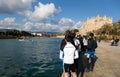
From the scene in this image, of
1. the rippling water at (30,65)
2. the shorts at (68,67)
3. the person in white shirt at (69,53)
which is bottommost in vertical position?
the rippling water at (30,65)

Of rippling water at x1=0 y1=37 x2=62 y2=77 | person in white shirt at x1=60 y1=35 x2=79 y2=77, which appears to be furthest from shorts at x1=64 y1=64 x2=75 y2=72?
rippling water at x1=0 y1=37 x2=62 y2=77

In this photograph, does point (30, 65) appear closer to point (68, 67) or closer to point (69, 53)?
point (68, 67)

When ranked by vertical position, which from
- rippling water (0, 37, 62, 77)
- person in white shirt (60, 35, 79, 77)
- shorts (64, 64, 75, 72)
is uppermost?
person in white shirt (60, 35, 79, 77)

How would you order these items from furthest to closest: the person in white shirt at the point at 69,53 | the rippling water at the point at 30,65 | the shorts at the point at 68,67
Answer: the rippling water at the point at 30,65 < the shorts at the point at 68,67 < the person in white shirt at the point at 69,53

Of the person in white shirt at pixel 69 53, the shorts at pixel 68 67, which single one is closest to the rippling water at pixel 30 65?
the shorts at pixel 68 67

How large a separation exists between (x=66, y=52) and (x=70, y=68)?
722 millimetres

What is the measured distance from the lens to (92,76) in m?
12.1

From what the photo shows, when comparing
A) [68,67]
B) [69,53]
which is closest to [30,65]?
[68,67]

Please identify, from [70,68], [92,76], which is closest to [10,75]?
[92,76]

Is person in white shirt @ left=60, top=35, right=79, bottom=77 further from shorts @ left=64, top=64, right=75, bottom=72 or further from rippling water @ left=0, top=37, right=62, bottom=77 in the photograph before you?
rippling water @ left=0, top=37, right=62, bottom=77

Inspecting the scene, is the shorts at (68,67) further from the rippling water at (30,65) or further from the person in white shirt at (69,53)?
the rippling water at (30,65)

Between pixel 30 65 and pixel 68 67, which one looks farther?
pixel 30 65

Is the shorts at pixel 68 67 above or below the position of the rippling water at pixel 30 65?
above

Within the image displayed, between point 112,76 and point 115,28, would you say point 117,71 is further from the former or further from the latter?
point 115,28
